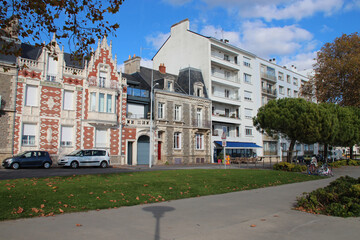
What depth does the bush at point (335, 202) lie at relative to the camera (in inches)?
297

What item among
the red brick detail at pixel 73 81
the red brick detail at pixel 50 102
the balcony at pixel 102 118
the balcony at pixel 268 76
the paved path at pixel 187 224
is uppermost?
the balcony at pixel 268 76

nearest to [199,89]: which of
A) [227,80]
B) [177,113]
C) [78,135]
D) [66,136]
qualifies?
[177,113]

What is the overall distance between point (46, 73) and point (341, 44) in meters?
28.8

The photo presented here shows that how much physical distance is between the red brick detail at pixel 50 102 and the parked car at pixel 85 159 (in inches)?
179

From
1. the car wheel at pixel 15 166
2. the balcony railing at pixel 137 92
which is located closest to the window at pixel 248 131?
the balcony railing at pixel 137 92

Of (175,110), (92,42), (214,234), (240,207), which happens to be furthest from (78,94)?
(214,234)

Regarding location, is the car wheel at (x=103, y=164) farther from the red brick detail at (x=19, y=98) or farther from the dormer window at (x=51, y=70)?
the dormer window at (x=51, y=70)

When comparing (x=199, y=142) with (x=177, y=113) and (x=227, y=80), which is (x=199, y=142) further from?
(x=227, y=80)

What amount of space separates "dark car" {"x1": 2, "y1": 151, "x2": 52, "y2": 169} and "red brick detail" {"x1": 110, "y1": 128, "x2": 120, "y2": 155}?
753 centimetres

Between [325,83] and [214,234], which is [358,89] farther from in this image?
[214,234]

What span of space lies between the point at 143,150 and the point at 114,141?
396 cm

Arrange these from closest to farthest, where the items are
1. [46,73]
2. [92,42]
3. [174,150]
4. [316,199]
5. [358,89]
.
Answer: [316,199], [92,42], [46,73], [358,89], [174,150]

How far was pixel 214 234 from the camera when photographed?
589 cm

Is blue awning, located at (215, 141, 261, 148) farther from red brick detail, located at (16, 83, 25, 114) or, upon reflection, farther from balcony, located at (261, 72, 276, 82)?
red brick detail, located at (16, 83, 25, 114)
